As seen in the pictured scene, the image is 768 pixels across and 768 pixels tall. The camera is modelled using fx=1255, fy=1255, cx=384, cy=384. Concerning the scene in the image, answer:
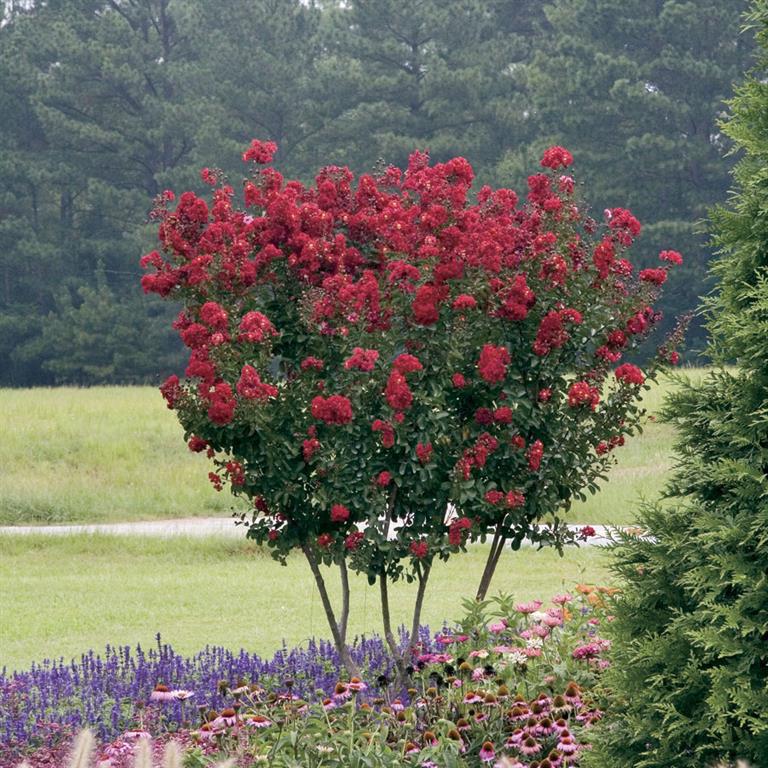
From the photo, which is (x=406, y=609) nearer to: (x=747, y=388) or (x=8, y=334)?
(x=747, y=388)

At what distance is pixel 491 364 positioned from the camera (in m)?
6.05

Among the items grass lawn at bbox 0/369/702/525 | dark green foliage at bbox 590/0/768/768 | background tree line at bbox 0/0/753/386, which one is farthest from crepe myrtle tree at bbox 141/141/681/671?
background tree line at bbox 0/0/753/386

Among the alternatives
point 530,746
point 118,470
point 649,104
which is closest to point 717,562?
point 530,746

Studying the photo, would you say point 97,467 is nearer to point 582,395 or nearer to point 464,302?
point 582,395

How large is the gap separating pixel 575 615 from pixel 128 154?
32380 millimetres

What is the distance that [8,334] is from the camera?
36125 mm

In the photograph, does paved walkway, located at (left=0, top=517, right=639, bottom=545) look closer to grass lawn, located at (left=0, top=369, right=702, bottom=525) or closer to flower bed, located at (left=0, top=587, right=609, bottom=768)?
grass lawn, located at (left=0, top=369, right=702, bottom=525)

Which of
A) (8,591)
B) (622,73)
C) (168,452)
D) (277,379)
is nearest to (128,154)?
(622,73)

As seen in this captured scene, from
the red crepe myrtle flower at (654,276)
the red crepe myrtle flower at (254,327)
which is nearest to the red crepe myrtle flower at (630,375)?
the red crepe myrtle flower at (654,276)

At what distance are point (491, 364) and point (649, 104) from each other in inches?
1163

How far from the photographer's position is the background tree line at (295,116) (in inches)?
1350

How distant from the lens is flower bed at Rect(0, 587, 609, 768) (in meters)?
5.00

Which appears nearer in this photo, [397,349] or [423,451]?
[423,451]

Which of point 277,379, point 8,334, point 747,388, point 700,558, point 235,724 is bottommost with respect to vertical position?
point 235,724
